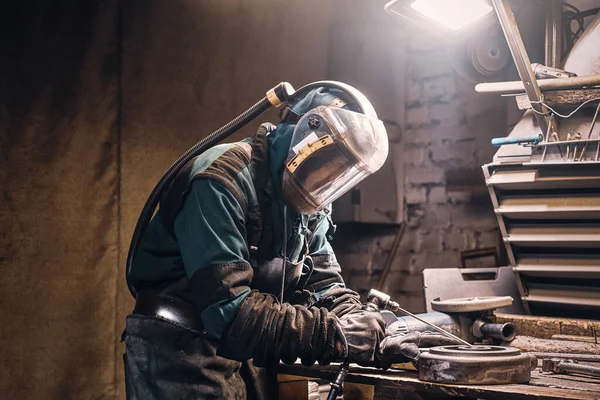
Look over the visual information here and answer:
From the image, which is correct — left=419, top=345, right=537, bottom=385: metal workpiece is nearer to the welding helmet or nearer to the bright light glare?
the welding helmet

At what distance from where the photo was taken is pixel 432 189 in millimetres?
4797

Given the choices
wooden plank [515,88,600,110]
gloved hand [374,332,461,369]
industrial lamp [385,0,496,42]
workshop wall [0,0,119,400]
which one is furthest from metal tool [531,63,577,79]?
workshop wall [0,0,119,400]

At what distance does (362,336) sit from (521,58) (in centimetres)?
192

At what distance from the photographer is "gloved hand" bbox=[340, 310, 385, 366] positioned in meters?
1.92

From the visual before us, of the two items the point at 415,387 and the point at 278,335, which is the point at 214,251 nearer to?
the point at 278,335

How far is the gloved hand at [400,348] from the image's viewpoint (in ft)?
6.25

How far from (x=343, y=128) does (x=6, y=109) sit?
1803 mm

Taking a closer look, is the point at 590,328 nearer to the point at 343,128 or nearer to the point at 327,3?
the point at 343,128

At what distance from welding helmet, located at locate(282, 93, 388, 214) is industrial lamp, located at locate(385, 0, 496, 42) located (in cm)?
126

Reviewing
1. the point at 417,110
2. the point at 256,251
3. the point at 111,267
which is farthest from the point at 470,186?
the point at 256,251

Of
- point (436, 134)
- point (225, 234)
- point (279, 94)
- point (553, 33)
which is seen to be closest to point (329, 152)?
point (279, 94)

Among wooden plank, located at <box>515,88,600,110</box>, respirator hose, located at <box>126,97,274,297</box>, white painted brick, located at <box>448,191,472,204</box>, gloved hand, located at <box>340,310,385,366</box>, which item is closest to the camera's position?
gloved hand, located at <box>340,310,385,366</box>

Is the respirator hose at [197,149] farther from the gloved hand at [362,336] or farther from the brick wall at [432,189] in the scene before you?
the brick wall at [432,189]

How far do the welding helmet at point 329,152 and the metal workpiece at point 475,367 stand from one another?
629 mm
